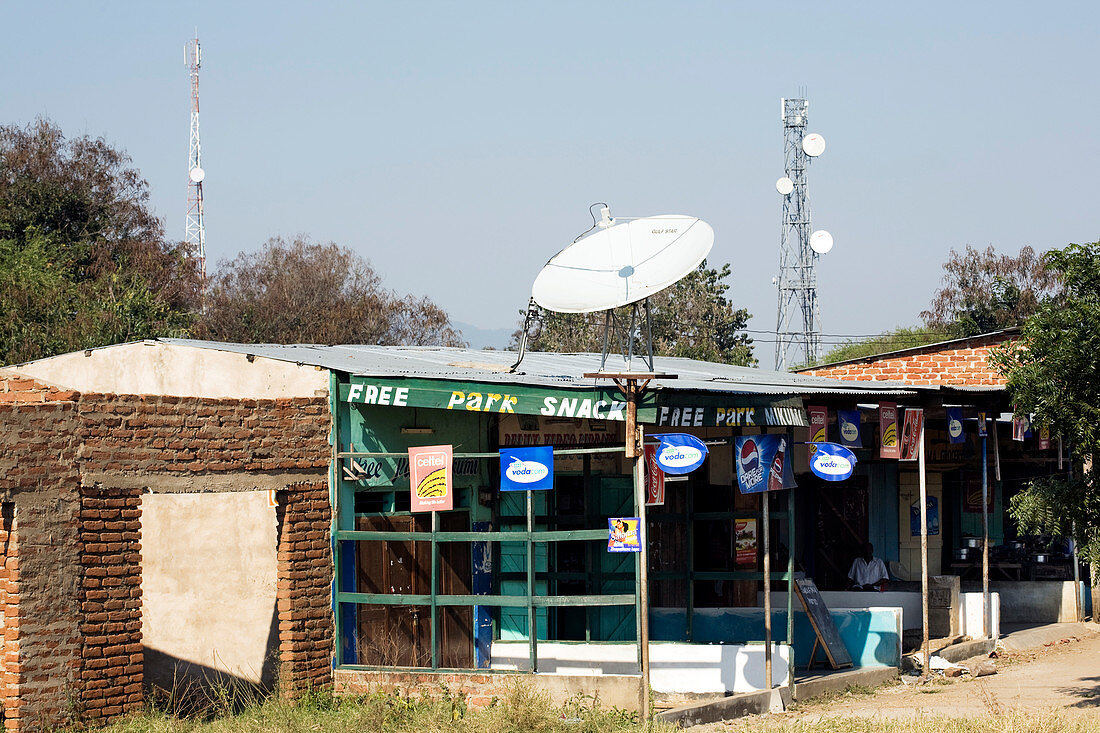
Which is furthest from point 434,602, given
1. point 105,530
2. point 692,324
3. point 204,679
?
point 692,324

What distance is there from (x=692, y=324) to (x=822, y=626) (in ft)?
132

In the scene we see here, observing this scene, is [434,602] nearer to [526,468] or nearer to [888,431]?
[526,468]

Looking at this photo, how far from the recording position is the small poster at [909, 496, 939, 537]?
19.9 metres

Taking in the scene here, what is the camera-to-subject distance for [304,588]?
12305mm

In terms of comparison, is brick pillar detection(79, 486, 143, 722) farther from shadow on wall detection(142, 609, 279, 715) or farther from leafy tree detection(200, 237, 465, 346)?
leafy tree detection(200, 237, 465, 346)

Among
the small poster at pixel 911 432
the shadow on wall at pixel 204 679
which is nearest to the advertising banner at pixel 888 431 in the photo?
the small poster at pixel 911 432

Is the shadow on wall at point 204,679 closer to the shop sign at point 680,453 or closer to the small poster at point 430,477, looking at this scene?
the small poster at point 430,477

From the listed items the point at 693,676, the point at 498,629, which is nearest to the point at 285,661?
the point at 498,629

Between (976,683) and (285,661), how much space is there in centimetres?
795

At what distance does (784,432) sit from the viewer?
1373 centimetres

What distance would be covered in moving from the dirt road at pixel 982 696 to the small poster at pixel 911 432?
8.79 ft

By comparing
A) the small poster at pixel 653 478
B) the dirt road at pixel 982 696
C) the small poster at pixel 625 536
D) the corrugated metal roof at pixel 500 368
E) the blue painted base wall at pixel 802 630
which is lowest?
the dirt road at pixel 982 696

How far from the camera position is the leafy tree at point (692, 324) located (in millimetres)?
52781

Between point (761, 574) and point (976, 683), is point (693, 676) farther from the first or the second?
point (976, 683)
